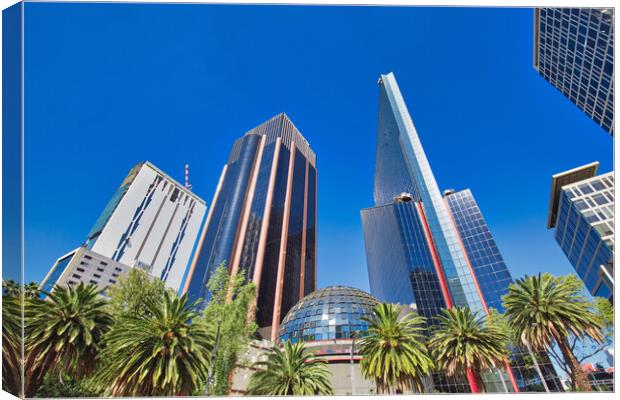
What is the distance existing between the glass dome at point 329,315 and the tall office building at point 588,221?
39.4 meters

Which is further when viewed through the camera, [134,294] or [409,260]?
[409,260]

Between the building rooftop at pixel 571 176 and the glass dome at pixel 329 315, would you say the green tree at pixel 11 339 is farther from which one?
the building rooftop at pixel 571 176

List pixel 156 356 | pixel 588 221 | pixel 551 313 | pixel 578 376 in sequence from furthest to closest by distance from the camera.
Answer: pixel 588 221
pixel 551 313
pixel 578 376
pixel 156 356

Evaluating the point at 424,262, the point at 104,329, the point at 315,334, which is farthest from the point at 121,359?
the point at 424,262

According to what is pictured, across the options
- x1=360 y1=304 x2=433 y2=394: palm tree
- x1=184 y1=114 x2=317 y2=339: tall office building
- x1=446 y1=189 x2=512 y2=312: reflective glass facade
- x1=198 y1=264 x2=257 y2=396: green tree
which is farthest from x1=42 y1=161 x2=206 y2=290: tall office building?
x1=360 y1=304 x2=433 y2=394: palm tree

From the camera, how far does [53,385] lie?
2336cm

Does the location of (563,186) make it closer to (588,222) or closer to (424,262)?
(588,222)

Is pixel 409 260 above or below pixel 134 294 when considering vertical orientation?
above

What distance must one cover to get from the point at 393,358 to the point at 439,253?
49.7 m

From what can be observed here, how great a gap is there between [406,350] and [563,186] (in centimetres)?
5974

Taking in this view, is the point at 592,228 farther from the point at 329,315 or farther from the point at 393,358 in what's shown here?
Result: the point at 393,358

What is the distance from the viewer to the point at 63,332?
1931 centimetres

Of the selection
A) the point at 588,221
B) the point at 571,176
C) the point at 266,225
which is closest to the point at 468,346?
the point at 588,221

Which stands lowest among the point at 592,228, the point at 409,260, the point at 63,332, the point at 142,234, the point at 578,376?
the point at 578,376
